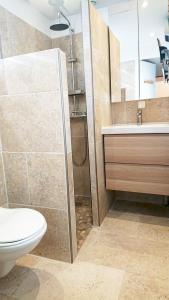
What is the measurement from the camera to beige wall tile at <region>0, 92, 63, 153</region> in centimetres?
132

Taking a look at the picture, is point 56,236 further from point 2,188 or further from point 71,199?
point 2,188

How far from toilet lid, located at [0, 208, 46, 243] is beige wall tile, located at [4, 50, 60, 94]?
31.4 inches

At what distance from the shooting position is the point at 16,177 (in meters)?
1.54

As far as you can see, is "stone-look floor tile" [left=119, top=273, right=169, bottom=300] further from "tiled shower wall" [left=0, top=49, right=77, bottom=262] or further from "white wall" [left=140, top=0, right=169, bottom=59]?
"white wall" [left=140, top=0, right=169, bottom=59]

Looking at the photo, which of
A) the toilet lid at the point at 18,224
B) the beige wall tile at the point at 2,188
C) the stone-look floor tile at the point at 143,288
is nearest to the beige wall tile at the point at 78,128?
the beige wall tile at the point at 2,188

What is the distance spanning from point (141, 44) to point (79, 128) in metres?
1.14

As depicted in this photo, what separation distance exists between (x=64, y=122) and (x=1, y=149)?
58cm

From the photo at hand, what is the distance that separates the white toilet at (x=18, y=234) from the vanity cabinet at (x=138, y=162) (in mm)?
939

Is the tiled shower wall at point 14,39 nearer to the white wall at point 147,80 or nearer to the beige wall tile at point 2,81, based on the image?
the beige wall tile at point 2,81

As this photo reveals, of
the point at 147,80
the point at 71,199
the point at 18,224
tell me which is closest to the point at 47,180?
Answer: the point at 71,199

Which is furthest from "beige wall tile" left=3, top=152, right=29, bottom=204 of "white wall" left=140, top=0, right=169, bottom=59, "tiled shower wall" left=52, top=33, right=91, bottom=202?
"white wall" left=140, top=0, right=169, bottom=59

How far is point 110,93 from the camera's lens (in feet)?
7.24

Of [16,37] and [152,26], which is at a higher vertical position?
[152,26]

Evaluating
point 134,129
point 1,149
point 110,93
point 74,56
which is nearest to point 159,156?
point 134,129
